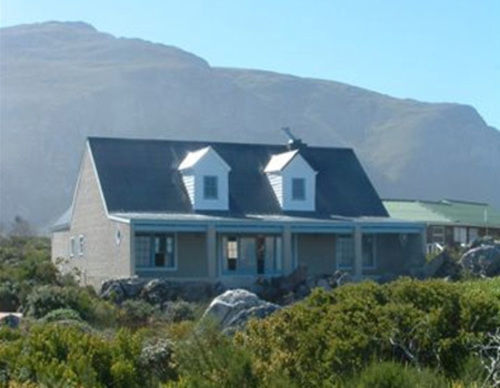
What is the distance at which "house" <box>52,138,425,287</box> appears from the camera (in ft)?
129

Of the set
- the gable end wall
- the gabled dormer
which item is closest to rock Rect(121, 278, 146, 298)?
the gable end wall

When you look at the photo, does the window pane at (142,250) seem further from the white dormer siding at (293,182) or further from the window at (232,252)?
the white dormer siding at (293,182)

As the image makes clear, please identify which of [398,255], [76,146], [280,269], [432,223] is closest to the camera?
[280,269]

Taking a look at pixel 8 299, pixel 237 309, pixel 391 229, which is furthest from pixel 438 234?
pixel 237 309

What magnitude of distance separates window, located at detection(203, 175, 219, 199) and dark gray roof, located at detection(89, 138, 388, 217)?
712 millimetres

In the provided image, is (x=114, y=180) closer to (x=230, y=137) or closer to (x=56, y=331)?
(x=56, y=331)

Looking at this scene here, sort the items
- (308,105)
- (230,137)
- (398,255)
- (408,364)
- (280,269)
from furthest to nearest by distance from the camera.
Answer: (308,105) → (230,137) → (398,255) → (280,269) → (408,364)

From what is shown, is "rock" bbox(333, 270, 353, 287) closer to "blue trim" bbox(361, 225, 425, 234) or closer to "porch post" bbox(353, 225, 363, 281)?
"porch post" bbox(353, 225, 363, 281)

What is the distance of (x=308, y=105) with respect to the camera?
192875 mm

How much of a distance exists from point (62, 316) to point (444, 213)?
37.0 meters

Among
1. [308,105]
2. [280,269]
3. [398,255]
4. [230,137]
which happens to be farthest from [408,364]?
[308,105]

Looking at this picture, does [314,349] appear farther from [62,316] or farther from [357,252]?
[357,252]

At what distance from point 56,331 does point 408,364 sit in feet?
13.6

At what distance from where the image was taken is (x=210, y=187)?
40812 mm
